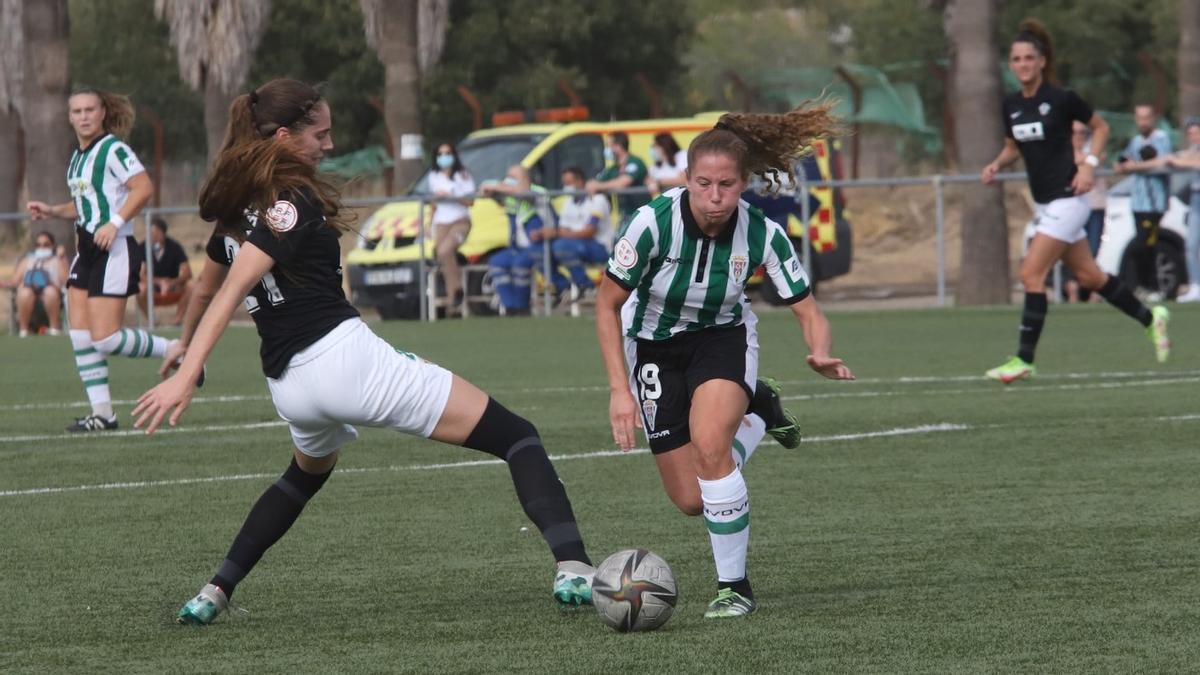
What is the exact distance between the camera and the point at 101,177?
12.2 meters

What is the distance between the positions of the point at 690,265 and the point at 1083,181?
7.30 meters

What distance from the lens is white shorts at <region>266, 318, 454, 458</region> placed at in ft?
20.2

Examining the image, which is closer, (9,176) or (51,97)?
(51,97)

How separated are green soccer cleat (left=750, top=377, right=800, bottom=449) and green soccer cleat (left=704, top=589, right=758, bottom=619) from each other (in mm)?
1133

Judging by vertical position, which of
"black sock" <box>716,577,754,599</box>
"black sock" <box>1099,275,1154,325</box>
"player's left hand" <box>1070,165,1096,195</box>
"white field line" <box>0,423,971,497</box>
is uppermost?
"player's left hand" <box>1070,165,1096,195</box>

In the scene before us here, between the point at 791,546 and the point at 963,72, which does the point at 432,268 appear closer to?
the point at 963,72

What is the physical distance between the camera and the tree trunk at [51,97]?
29.4 m

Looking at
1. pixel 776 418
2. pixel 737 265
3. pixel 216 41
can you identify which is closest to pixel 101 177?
pixel 776 418

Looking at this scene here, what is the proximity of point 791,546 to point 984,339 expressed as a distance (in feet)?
37.1

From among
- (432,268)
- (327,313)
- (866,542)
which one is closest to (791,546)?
(866,542)

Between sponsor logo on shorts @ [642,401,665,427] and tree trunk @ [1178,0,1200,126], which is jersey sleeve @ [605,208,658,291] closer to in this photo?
sponsor logo on shorts @ [642,401,665,427]

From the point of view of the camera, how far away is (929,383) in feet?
47.2

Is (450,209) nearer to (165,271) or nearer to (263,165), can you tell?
(165,271)

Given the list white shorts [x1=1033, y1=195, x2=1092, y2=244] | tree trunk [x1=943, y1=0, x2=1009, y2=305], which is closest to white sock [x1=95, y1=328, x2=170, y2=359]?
white shorts [x1=1033, y1=195, x2=1092, y2=244]
